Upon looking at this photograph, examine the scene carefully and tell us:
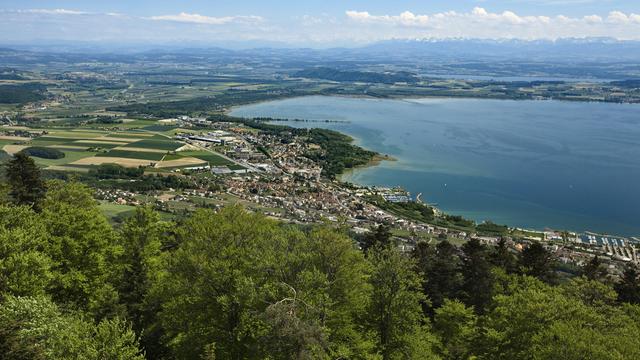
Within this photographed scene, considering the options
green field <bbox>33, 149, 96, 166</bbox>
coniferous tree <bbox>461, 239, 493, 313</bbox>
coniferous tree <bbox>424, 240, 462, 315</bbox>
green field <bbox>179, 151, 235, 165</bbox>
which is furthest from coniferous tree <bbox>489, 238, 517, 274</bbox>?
green field <bbox>33, 149, 96, 166</bbox>

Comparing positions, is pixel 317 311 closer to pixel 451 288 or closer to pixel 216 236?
pixel 216 236

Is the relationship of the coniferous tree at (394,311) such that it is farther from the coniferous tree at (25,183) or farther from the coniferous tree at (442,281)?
the coniferous tree at (25,183)

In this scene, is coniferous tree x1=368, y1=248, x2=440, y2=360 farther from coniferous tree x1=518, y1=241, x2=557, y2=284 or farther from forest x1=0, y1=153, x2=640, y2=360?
coniferous tree x1=518, y1=241, x2=557, y2=284

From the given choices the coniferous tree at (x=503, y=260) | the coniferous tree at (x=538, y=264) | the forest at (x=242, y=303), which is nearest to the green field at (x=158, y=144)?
the coniferous tree at (x=503, y=260)

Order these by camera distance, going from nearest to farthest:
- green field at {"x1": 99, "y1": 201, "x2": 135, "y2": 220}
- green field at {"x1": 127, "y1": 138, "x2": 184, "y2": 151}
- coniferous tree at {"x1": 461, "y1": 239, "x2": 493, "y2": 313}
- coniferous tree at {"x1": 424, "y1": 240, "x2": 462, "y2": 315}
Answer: coniferous tree at {"x1": 461, "y1": 239, "x2": 493, "y2": 313} < coniferous tree at {"x1": 424, "y1": 240, "x2": 462, "y2": 315} < green field at {"x1": 99, "y1": 201, "x2": 135, "y2": 220} < green field at {"x1": 127, "y1": 138, "x2": 184, "y2": 151}

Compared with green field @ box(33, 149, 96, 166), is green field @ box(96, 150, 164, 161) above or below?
above

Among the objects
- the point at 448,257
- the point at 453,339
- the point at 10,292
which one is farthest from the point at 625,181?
the point at 10,292

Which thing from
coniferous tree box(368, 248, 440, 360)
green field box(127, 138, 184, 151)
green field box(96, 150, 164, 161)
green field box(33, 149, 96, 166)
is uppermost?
coniferous tree box(368, 248, 440, 360)

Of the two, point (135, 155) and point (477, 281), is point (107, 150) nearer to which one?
point (135, 155)
